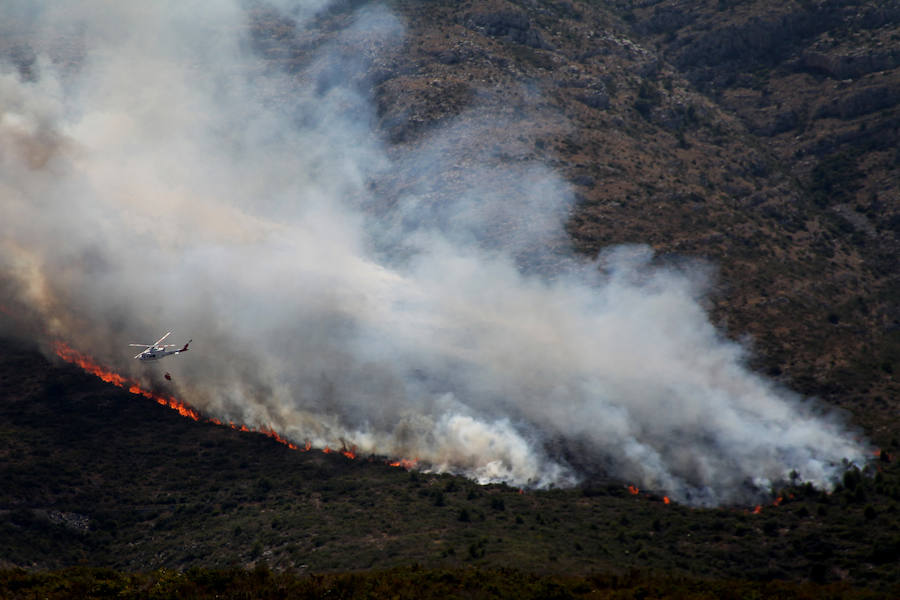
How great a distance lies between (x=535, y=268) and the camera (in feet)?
324

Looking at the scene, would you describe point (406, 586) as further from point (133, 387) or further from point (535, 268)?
point (535, 268)

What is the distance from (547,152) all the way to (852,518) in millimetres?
60523

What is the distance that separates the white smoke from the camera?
3162 inches

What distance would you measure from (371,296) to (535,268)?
18.4 metres

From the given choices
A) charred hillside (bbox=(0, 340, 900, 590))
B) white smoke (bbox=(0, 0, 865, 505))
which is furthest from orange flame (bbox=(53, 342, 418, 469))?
white smoke (bbox=(0, 0, 865, 505))

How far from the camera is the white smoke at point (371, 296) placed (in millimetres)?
80312

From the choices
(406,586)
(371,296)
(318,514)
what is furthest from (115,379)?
(406,586)

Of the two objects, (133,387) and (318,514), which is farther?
(133,387)

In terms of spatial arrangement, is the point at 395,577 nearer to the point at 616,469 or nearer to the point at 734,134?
the point at 616,469

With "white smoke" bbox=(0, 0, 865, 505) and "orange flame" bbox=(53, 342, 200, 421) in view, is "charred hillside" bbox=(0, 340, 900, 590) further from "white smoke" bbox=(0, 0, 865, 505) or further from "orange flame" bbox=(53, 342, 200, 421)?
"white smoke" bbox=(0, 0, 865, 505)

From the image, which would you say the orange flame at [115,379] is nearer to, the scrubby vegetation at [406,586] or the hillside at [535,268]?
the hillside at [535,268]

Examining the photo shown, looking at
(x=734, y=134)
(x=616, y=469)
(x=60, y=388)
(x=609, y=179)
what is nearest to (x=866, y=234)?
(x=734, y=134)

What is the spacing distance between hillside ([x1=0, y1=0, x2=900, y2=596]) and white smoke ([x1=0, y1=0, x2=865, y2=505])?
0.66 m

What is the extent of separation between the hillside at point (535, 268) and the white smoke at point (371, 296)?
656 millimetres
